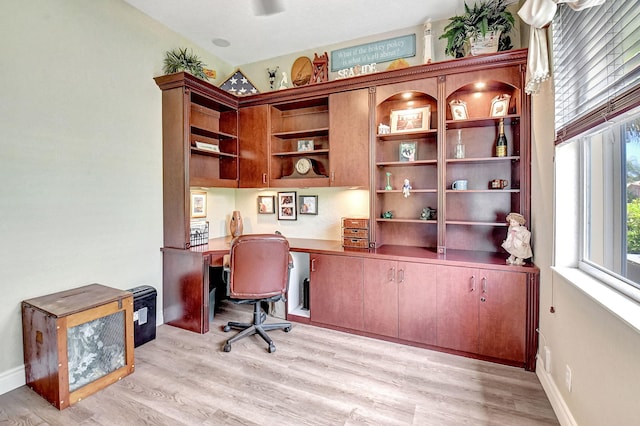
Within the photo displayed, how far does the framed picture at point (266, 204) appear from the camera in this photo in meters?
3.87

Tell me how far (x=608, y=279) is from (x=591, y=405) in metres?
0.60

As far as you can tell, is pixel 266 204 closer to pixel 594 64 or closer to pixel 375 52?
pixel 375 52

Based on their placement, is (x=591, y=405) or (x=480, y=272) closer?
(x=591, y=405)

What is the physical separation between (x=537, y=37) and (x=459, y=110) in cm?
85

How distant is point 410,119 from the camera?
2967 mm

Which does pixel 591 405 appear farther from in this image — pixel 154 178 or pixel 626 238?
pixel 154 178

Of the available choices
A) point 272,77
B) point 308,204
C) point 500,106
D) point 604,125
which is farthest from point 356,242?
point 272,77

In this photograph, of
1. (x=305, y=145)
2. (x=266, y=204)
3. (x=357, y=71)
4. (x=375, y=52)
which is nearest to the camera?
(x=357, y=71)

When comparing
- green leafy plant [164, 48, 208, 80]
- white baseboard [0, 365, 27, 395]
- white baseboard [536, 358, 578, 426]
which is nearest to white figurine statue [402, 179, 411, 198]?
white baseboard [536, 358, 578, 426]

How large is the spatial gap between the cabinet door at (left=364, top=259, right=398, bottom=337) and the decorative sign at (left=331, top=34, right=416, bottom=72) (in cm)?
217

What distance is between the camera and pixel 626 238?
4.62ft

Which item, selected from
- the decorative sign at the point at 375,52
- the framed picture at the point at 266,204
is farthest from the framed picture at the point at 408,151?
the framed picture at the point at 266,204

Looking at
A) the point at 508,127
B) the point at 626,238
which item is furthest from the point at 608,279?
the point at 508,127

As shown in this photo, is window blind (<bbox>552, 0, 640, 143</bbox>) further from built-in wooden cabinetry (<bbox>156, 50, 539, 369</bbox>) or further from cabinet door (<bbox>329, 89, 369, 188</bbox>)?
cabinet door (<bbox>329, 89, 369, 188</bbox>)
